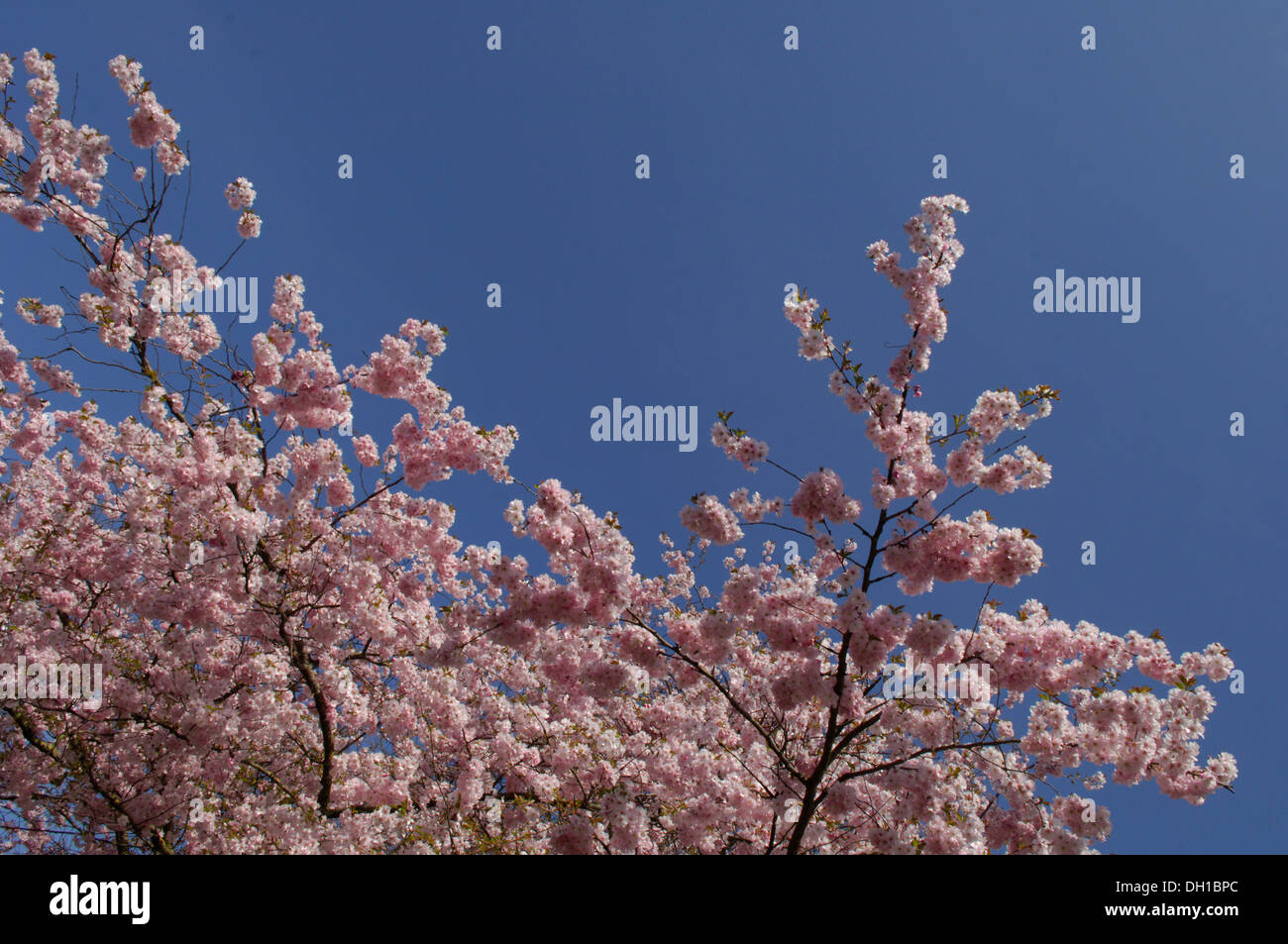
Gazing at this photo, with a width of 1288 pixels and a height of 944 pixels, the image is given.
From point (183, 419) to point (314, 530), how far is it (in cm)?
189

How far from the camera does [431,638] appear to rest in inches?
301

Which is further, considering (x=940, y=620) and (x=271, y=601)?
(x=271, y=601)

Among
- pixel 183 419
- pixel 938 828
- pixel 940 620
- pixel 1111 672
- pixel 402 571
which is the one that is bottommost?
pixel 938 828

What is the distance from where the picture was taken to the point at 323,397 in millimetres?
Result: 7730

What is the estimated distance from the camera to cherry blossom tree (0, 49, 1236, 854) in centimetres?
591

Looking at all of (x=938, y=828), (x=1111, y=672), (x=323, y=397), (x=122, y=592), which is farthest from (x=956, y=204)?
(x=122, y=592)

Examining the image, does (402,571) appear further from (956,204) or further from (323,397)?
(956,204)

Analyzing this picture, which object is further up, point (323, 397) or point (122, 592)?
point (323, 397)

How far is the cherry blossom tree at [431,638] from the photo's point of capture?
19.4ft
